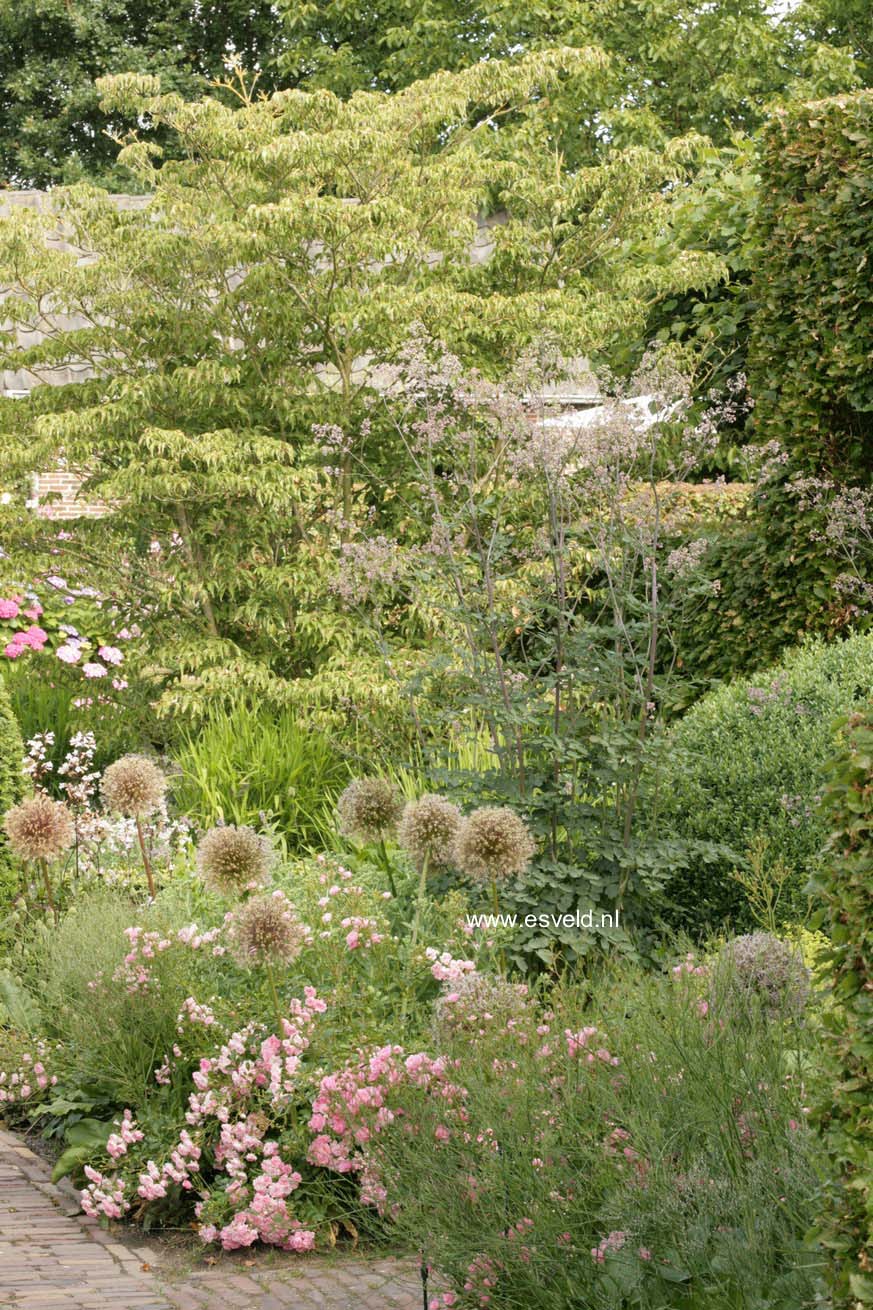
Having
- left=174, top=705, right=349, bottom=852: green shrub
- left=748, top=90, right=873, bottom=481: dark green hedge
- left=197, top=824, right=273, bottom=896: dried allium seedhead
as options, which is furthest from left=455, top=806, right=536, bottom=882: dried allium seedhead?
left=748, top=90, right=873, bottom=481: dark green hedge

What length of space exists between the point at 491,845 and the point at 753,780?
172 cm

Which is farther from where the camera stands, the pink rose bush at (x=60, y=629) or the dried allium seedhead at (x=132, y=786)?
the pink rose bush at (x=60, y=629)

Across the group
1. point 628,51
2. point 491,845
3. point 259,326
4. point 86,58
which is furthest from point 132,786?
point 86,58

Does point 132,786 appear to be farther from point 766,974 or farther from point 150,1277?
point 766,974

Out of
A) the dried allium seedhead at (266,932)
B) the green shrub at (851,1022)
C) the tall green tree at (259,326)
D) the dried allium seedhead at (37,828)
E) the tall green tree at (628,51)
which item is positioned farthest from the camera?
the tall green tree at (628,51)

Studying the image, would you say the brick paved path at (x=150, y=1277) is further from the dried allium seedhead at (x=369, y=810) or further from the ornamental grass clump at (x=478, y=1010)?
the dried allium seedhead at (x=369, y=810)

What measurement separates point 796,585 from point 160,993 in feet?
13.7

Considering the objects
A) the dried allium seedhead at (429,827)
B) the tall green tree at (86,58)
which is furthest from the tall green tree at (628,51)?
the dried allium seedhead at (429,827)

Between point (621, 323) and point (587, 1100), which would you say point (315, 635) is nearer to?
point (621, 323)

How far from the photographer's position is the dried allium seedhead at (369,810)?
16.8ft

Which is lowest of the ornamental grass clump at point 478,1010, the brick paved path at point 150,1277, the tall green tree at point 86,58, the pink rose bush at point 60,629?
the pink rose bush at point 60,629

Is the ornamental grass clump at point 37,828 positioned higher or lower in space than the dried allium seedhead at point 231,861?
lower

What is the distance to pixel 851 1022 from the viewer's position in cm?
241

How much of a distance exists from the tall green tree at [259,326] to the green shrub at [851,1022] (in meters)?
5.46
